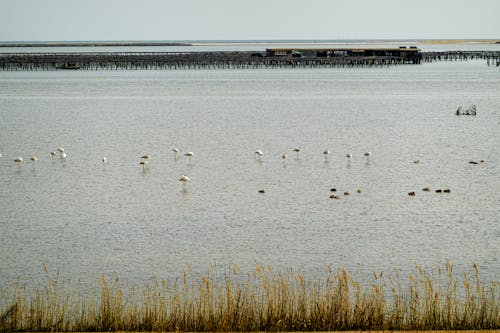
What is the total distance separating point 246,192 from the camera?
84.6 ft

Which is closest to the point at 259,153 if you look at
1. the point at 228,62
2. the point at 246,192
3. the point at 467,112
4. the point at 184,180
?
the point at 184,180

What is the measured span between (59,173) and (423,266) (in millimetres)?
17900

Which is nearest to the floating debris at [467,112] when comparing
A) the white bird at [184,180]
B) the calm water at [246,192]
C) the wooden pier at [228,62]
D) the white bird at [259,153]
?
the calm water at [246,192]

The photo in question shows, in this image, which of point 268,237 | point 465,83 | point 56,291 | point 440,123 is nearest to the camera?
point 56,291

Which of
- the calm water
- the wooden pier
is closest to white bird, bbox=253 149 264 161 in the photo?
the calm water

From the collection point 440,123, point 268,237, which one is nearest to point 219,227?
point 268,237

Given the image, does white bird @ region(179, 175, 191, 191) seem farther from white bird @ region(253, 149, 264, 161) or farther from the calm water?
white bird @ region(253, 149, 264, 161)

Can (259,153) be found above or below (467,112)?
above

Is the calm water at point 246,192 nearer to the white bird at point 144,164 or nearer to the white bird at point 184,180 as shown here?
the white bird at point 144,164

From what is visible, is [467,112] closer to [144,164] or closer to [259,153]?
[259,153]

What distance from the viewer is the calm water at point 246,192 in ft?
60.0

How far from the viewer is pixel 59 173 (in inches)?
1184

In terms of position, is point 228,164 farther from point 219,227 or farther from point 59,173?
point 219,227

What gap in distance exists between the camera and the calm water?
18.3 m
